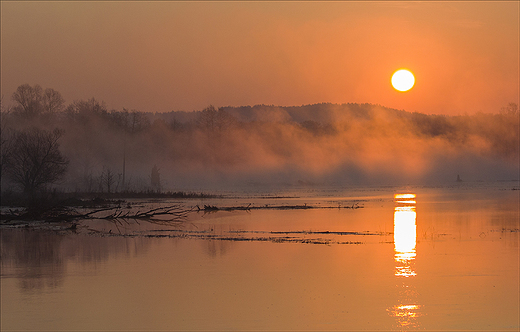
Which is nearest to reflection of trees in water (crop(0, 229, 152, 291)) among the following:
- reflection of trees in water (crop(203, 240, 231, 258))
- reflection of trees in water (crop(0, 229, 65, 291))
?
reflection of trees in water (crop(0, 229, 65, 291))

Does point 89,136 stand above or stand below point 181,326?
above

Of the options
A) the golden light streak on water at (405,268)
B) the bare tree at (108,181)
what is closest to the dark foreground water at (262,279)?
the golden light streak on water at (405,268)

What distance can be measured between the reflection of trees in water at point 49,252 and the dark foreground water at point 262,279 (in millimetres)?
46

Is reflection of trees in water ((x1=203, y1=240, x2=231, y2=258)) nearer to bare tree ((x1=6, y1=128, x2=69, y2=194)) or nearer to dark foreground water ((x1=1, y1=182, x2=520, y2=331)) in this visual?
dark foreground water ((x1=1, y1=182, x2=520, y2=331))

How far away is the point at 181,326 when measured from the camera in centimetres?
1194

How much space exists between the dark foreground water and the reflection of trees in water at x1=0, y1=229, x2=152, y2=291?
5cm

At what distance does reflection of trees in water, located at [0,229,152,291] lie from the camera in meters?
17.0

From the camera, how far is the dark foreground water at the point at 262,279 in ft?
40.3

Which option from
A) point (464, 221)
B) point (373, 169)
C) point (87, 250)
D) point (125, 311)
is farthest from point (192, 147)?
point (125, 311)

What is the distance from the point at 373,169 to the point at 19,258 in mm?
149129

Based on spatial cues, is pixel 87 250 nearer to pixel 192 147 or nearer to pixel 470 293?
pixel 470 293

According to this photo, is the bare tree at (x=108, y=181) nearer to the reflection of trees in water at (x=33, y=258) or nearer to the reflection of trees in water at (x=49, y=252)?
the reflection of trees in water at (x=33, y=258)

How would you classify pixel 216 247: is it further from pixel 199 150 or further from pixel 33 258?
pixel 199 150

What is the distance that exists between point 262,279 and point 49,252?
9694 mm
